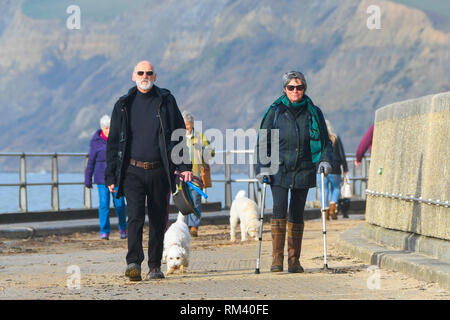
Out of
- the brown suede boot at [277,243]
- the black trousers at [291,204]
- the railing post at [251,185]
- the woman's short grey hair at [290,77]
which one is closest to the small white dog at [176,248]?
the brown suede boot at [277,243]

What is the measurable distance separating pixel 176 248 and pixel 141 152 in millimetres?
1379

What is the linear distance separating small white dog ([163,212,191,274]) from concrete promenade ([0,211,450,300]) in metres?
0.15

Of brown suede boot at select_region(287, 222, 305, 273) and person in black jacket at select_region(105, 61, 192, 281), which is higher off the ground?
person in black jacket at select_region(105, 61, 192, 281)

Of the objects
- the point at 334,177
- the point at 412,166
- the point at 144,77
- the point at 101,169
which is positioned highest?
the point at 144,77

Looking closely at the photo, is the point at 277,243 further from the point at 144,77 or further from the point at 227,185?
the point at 227,185

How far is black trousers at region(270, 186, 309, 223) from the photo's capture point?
34.4 ft

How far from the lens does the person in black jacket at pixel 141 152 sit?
32.2 ft

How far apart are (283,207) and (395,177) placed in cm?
176

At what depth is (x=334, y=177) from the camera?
19922 mm

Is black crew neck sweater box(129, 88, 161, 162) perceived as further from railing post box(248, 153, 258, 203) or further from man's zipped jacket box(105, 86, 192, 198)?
railing post box(248, 153, 258, 203)

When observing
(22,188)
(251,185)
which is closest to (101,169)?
(22,188)

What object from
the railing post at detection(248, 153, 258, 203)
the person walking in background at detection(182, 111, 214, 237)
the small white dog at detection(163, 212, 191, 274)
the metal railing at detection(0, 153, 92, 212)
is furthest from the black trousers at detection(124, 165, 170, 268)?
the railing post at detection(248, 153, 258, 203)

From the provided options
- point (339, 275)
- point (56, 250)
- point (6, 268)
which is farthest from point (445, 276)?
point (56, 250)

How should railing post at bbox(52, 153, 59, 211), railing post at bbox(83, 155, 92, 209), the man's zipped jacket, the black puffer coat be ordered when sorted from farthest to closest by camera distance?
railing post at bbox(83, 155, 92, 209) < railing post at bbox(52, 153, 59, 211) < the black puffer coat < the man's zipped jacket
